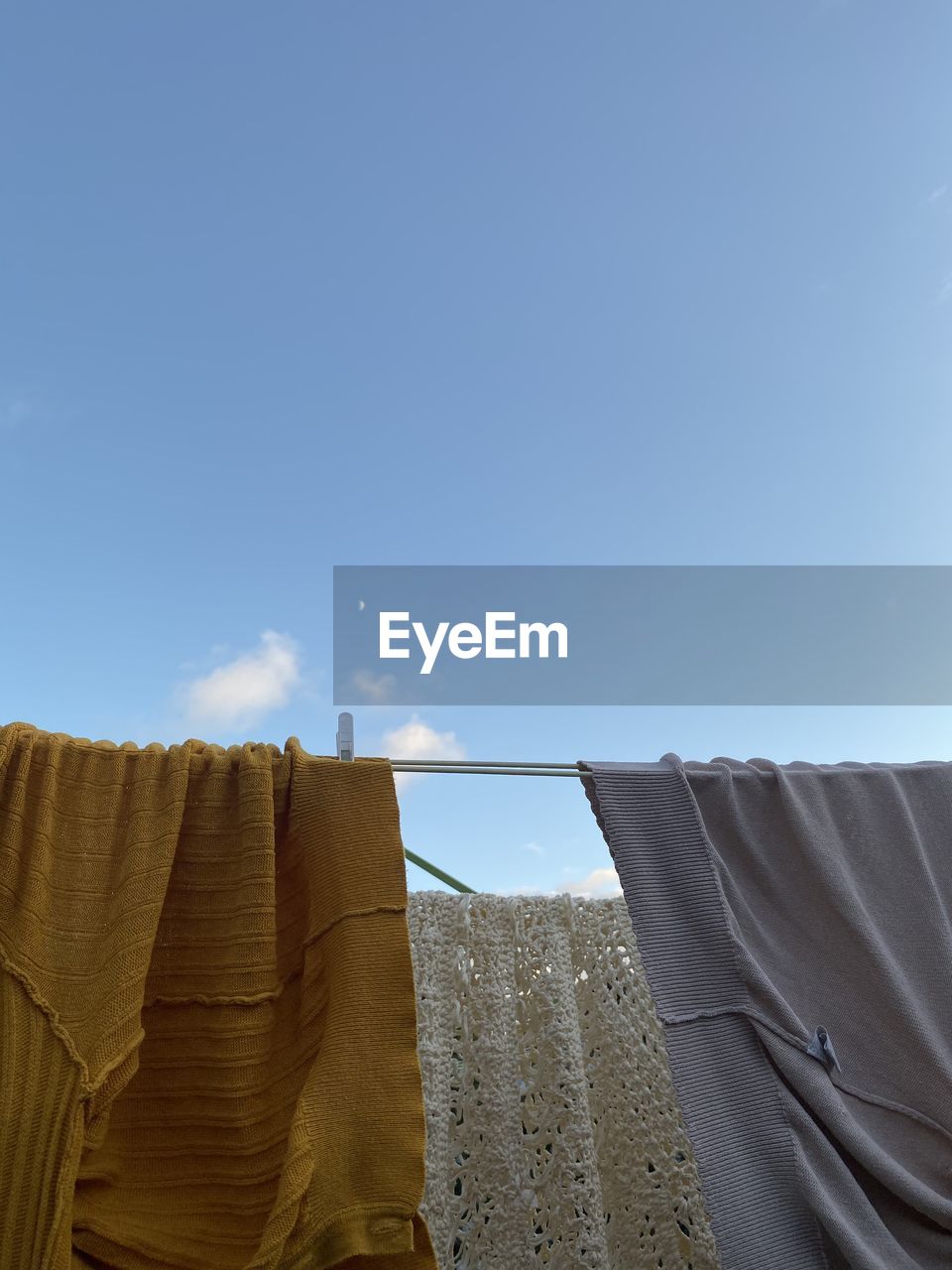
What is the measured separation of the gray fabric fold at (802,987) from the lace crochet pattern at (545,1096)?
3.9 inches

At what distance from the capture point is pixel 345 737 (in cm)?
93

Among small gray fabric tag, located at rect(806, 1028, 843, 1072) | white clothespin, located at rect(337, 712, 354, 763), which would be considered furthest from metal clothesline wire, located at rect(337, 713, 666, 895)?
small gray fabric tag, located at rect(806, 1028, 843, 1072)

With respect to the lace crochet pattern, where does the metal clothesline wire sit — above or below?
above

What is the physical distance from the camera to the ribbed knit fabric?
666 millimetres

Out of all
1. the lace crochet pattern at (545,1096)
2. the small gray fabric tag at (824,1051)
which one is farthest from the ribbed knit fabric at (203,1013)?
the small gray fabric tag at (824,1051)

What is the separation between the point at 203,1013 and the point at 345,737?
27cm

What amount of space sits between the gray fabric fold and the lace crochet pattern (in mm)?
100

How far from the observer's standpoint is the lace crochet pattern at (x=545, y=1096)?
86 centimetres

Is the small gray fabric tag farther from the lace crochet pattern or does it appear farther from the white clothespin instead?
the white clothespin

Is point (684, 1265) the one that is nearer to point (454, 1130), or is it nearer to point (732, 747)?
point (454, 1130)

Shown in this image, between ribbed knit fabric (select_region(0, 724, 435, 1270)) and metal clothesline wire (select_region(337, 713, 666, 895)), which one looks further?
metal clothesline wire (select_region(337, 713, 666, 895))

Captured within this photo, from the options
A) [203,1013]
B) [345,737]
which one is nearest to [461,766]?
[345,737]

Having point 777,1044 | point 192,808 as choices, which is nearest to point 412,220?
point 192,808

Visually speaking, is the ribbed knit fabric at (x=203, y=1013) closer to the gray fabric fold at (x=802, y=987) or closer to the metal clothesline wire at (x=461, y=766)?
the metal clothesline wire at (x=461, y=766)
